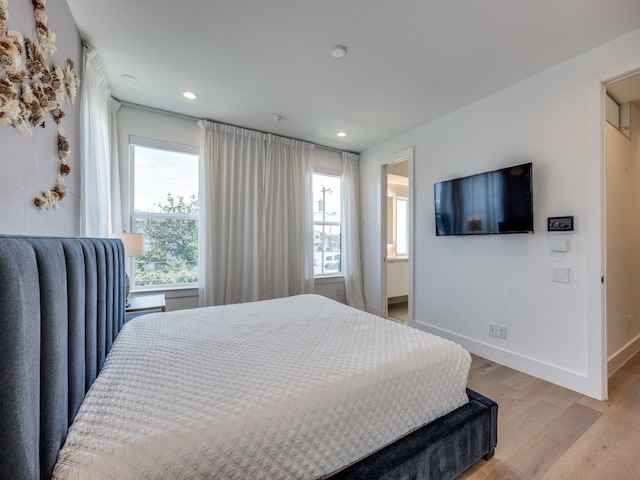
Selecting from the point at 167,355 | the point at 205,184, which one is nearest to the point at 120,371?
the point at 167,355

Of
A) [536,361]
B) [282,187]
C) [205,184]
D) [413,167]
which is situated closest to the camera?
[536,361]

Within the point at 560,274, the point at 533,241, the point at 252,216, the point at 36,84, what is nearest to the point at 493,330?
the point at 560,274

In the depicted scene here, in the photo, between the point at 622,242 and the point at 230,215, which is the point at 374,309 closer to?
the point at 230,215

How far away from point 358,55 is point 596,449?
3045 millimetres

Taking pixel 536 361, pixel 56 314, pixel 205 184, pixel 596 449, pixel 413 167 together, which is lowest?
pixel 596 449

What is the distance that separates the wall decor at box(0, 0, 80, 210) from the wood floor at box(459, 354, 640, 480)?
273 cm

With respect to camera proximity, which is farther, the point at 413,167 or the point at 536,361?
the point at 413,167

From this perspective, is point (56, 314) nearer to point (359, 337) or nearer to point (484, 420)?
point (359, 337)

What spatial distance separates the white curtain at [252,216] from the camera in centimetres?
334

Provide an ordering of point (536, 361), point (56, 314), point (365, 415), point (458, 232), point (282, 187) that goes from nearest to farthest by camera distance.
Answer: point (56, 314)
point (365, 415)
point (536, 361)
point (458, 232)
point (282, 187)

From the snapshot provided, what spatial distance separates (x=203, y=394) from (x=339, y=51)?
2.38 metres

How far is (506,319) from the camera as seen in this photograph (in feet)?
8.61

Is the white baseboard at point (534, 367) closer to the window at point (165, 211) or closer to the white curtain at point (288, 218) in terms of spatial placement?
the white curtain at point (288, 218)

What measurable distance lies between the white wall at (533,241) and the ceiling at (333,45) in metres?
0.22
